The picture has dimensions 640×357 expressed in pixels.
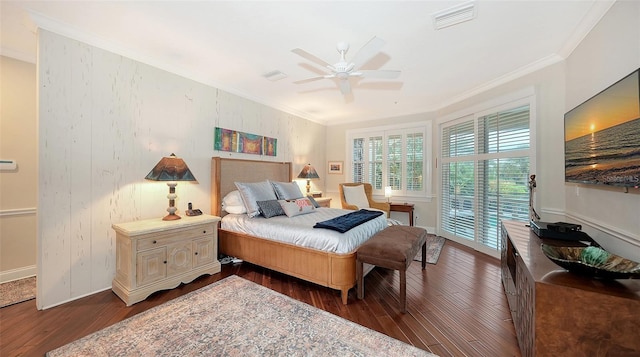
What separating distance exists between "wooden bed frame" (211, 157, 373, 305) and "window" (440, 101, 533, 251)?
230 centimetres

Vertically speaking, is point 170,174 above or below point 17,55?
below

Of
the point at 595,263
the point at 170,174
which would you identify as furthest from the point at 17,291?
the point at 595,263

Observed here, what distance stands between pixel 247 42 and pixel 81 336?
9.79 ft

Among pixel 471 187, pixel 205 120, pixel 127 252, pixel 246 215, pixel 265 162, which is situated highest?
pixel 205 120

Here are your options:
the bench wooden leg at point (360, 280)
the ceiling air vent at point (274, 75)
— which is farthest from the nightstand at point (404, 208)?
the ceiling air vent at point (274, 75)

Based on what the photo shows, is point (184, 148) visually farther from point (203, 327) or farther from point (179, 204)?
point (203, 327)

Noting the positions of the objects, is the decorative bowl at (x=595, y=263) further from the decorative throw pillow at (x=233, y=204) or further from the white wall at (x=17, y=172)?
the white wall at (x=17, y=172)

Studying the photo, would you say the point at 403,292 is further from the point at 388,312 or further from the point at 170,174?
the point at 170,174

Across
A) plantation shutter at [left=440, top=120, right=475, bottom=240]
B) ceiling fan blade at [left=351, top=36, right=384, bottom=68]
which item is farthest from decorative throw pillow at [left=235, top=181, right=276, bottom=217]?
plantation shutter at [left=440, top=120, right=475, bottom=240]

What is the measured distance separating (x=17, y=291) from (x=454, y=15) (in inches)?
200

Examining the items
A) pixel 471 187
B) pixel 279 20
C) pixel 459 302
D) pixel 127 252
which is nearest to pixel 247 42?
pixel 279 20

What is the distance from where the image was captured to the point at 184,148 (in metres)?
3.16

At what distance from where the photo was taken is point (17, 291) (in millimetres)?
2393

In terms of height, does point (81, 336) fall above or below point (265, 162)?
below
